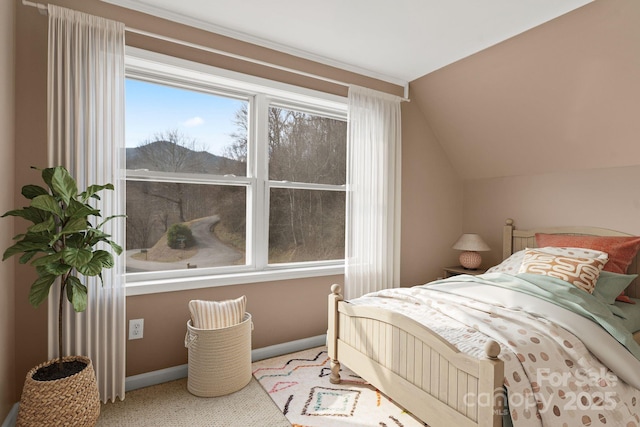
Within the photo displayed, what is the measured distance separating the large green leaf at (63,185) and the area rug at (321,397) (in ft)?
5.39

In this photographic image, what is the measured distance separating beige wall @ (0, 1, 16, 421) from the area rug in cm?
139

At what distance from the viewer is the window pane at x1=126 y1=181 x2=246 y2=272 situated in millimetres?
2568

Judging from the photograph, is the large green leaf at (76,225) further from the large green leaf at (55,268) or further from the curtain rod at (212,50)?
the curtain rod at (212,50)

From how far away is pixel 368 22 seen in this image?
8.11 feet

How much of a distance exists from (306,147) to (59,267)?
2086mm

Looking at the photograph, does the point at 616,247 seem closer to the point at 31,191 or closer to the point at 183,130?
the point at 183,130

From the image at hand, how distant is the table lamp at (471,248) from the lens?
3604 millimetres

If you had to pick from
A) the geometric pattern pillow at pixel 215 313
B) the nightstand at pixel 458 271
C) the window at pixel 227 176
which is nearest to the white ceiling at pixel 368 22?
the window at pixel 227 176

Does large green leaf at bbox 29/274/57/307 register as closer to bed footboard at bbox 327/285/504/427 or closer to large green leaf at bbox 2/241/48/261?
large green leaf at bbox 2/241/48/261

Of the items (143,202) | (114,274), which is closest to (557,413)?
(114,274)

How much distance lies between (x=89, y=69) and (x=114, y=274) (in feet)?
4.00

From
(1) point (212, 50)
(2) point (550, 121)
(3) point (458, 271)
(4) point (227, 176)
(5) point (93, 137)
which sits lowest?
(3) point (458, 271)

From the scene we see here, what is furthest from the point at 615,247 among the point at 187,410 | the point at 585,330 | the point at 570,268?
the point at 187,410

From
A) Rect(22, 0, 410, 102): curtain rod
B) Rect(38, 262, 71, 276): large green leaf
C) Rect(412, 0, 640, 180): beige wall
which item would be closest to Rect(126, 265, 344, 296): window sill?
Rect(38, 262, 71, 276): large green leaf
